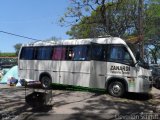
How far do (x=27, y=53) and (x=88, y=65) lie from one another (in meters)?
4.85

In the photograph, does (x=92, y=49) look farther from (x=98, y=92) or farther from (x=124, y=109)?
(x=124, y=109)

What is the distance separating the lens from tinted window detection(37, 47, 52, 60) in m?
21.8

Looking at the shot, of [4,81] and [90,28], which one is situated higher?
[90,28]

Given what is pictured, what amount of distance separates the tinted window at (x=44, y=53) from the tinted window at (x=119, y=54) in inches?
168

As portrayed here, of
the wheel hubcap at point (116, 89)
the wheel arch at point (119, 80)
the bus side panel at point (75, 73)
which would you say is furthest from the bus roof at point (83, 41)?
the wheel hubcap at point (116, 89)

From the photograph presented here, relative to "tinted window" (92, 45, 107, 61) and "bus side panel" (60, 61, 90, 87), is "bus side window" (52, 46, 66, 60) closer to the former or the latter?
"bus side panel" (60, 61, 90, 87)

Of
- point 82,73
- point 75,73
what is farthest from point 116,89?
point 75,73

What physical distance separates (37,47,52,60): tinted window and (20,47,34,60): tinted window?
53cm

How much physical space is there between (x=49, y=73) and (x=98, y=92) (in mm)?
3295

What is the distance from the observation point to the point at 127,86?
18.4m

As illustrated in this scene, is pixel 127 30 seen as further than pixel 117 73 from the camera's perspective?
Yes

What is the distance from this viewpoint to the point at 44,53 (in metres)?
22.0

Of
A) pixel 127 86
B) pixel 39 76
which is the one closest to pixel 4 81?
pixel 39 76

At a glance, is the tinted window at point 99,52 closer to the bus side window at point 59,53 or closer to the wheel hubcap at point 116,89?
the wheel hubcap at point 116,89
